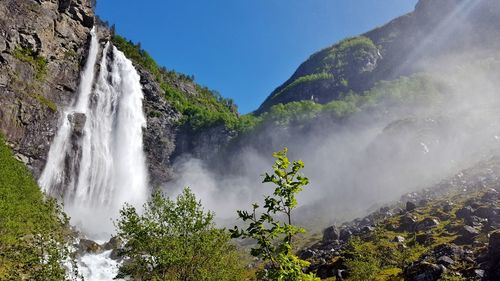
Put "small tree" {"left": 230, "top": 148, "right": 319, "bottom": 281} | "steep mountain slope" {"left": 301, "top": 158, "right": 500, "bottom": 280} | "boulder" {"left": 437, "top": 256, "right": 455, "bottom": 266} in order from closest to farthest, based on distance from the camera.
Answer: "small tree" {"left": 230, "top": 148, "right": 319, "bottom": 281} < "steep mountain slope" {"left": 301, "top": 158, "right": 500, "bottom": 280} < "boulder" {"left": 437, "top": 256, "right": 455, "bottom": 266}

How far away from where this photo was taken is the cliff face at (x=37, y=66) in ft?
292

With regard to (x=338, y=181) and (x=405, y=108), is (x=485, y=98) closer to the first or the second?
(x=405, y=108)

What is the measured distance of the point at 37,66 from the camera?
99.9 metres

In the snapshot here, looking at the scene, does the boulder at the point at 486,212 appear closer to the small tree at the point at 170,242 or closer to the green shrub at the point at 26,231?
the small tree at the point at 170,242

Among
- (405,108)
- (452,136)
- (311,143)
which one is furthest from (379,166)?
(405,108)

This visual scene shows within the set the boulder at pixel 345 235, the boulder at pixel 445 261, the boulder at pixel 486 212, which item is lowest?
the boulder at pixel 445 261

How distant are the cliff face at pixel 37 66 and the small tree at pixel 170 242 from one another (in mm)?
69589

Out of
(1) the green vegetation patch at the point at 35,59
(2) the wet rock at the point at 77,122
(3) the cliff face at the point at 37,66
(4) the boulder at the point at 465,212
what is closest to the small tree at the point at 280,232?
(4) the boulder at the point at 465,212

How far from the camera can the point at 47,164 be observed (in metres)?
92.9

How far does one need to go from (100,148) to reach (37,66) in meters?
24.4

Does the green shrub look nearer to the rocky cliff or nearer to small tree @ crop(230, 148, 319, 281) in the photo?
the rocky cliff

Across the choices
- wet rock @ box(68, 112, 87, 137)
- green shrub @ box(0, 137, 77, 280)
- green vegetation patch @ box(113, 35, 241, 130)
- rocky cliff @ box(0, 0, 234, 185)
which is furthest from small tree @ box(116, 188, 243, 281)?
green vegetation patch @ box(113, 35, 241, 130)

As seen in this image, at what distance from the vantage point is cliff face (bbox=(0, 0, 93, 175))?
89.1 m

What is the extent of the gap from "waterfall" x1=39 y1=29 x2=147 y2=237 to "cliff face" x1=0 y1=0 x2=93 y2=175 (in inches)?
130
